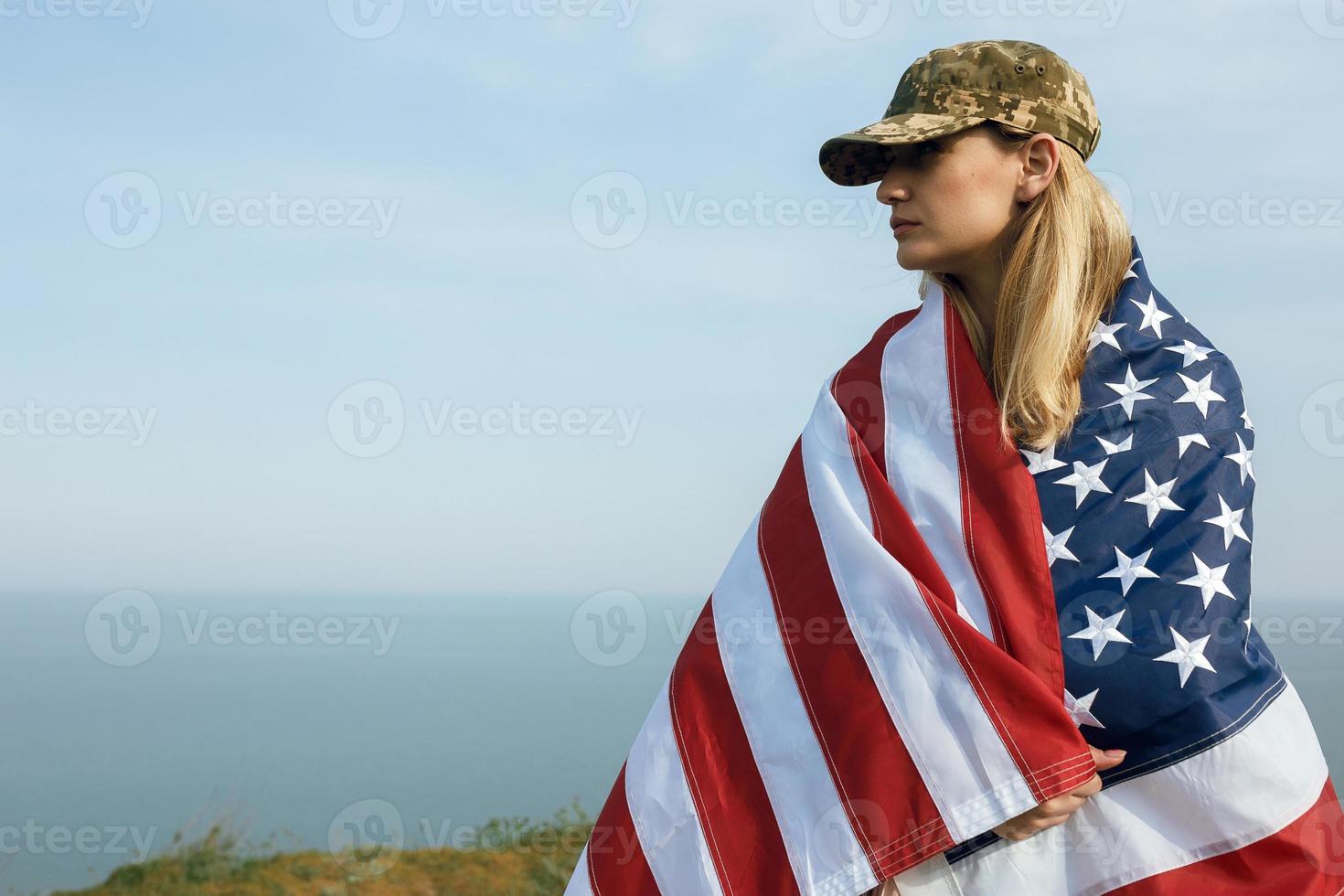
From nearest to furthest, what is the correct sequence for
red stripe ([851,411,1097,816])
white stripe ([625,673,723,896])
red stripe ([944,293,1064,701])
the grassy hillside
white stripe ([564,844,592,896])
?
red stripe ([851,411,1097,816]), red stripe ([944,293,1064,701]), white stripe ([625,673,723,896]), white stripe ([564,844,592,896]), the grassy hillside

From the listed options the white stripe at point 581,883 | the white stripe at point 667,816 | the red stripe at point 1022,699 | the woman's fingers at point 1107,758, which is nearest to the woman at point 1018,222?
the red stripe at point 1022,699

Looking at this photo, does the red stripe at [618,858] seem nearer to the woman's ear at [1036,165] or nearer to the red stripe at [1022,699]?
the red stripe at [1022,699]

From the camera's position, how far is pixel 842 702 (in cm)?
212

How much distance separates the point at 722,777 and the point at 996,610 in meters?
0.61

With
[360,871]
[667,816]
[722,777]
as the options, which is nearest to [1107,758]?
[722,777]

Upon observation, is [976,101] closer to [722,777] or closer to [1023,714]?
[1023,714]

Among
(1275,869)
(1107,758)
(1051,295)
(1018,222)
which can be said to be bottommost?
(1275,869)

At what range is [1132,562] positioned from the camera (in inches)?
81.0

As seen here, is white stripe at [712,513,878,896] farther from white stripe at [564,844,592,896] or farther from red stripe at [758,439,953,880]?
white stripe at [564,844,592,896]

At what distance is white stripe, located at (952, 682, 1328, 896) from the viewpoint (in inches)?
78.3

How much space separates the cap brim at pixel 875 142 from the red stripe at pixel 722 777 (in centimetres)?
100

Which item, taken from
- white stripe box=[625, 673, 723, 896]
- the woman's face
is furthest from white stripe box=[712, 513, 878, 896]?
the woman's face

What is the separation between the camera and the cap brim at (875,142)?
223 centimetres

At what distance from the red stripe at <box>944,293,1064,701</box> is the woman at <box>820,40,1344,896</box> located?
5 cm
